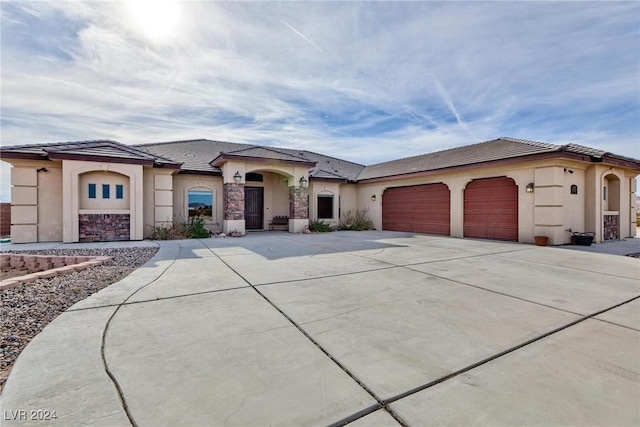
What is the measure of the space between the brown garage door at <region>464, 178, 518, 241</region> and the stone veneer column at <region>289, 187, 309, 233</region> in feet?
25.6

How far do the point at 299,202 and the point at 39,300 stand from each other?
11.6 meters

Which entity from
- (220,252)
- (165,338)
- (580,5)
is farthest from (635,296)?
(220,252)

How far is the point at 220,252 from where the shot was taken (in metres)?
8.13

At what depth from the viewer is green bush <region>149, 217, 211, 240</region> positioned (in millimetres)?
11531

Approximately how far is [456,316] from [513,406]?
1.58 metres

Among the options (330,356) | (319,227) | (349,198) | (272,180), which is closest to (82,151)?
(272,180)

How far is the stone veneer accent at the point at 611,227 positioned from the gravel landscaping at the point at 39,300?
16.7 metres

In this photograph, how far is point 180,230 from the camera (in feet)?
39.8

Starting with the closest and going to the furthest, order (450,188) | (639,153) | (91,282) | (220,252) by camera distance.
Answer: (91,282) → (220,252) → (450,188) → (639,153)

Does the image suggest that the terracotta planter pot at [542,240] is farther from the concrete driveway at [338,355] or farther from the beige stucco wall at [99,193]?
the beige stucco wall at [99,193]

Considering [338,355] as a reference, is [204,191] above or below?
above

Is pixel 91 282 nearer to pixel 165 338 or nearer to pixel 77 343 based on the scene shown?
pixel 77 343

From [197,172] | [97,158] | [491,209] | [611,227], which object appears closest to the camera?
[97,158]

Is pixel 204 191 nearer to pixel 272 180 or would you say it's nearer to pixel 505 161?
pixel 272 180
